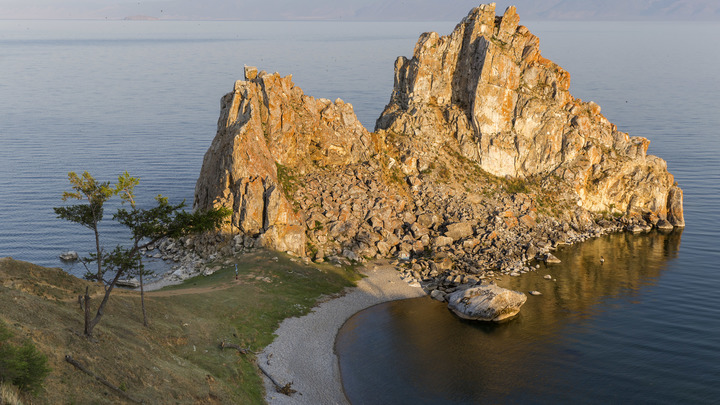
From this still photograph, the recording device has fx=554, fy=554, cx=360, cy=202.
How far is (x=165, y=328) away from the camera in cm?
5606

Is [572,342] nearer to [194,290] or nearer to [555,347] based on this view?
[555,347]

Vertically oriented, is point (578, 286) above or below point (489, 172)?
below

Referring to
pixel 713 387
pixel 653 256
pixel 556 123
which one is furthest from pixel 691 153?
pixel 713 387

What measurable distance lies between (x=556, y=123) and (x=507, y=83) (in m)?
13.5

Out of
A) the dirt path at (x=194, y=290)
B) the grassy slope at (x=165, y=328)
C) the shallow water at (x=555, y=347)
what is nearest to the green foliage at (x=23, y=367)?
the grassy slope at (x=165, y=328)

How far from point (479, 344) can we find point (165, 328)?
118ft

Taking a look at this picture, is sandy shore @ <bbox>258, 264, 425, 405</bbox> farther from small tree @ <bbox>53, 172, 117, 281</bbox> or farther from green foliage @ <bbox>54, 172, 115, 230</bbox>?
green foliage @ <bbox>54, 172, 115, 230</bbox>

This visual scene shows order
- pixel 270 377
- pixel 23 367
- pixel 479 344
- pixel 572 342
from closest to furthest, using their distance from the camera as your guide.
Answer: pixel 23 367 → pixel 270 377 → pixel 572 342 → pixel 479 344

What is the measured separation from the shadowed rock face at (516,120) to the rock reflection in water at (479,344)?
86.9ft

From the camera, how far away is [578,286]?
8506 cm

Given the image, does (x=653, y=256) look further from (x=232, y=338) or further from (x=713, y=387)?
(x=232, y=338)

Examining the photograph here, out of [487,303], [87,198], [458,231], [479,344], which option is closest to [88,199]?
[87,198]

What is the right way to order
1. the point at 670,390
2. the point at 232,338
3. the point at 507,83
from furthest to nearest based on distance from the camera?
the point at 507,83
the point at 232,338
the point at 670,390

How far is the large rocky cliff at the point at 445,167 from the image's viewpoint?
90.6 metres
